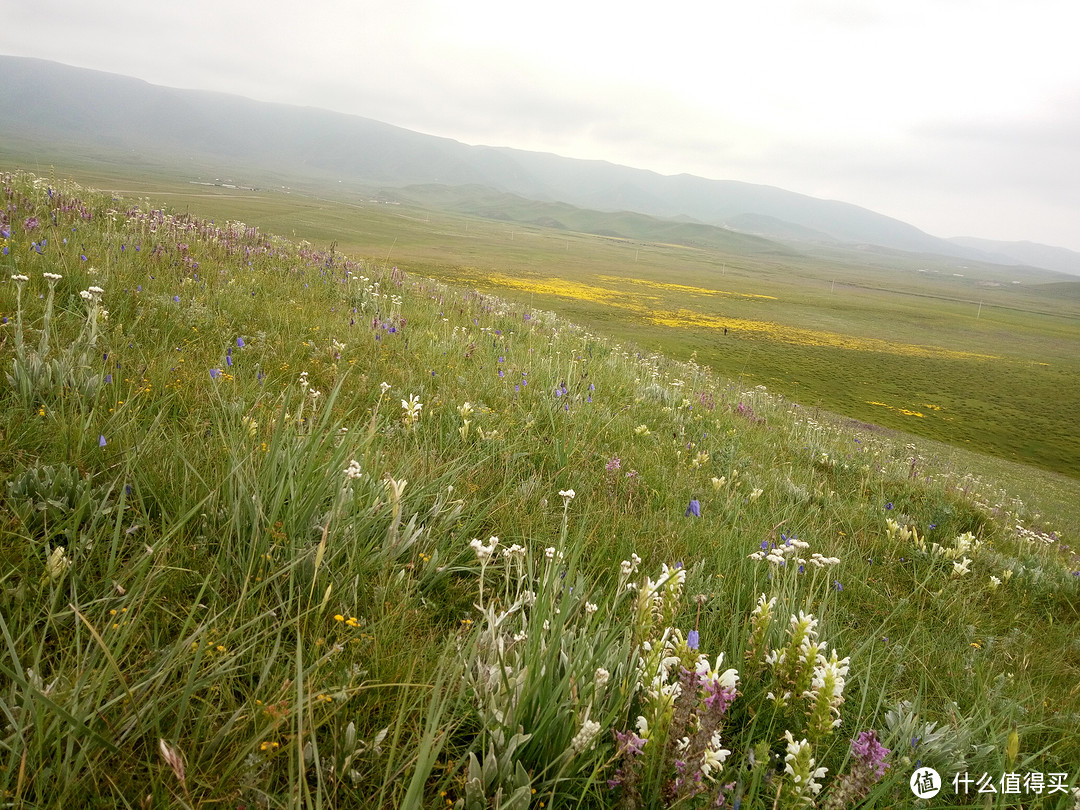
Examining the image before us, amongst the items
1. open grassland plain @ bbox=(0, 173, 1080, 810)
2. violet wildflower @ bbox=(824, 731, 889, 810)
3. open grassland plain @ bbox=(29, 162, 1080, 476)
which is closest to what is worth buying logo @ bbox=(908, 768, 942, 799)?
open grassland plain @ bbox=(0, 173, 1080, 810)

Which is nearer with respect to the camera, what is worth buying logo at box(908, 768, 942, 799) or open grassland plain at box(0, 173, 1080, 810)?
open grassland plain at box(0, 173, 1080, 810)

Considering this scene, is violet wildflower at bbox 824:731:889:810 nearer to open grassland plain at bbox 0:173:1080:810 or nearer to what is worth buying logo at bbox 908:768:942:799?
open grassland plain at bbox 0:173:1080:810

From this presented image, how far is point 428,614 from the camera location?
1888 mm

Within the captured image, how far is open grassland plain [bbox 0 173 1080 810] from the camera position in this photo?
49.7 inches

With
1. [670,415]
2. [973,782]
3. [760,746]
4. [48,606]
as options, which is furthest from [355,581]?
[670,415]

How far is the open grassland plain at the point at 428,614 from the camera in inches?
49.7

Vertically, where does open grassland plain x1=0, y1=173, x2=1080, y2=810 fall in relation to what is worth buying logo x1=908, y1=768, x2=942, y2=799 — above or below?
above

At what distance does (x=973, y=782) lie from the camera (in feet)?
5.48

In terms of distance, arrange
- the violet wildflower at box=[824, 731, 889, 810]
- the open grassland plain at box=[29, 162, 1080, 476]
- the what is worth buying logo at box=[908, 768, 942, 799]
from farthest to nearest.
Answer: the open grassland plain at box=[29, 162, 1080, 476] < the what is worth buying logo at box=[908, 768, 942, 799] < the violet wildflower at box=[824, 731, 889, 810]

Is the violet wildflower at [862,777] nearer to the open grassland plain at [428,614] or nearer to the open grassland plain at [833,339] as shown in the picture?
the open grassland plain at [428,614]

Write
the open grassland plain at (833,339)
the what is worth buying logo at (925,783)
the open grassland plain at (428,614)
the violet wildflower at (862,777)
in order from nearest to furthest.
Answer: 1. the open grassland plain at (428,614)
2. the violet wildflower at (862,777)
3. the what is worth buying logo at (925,783)
4. the open grassland plain at (833,339)

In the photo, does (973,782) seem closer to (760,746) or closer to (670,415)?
(760,746)

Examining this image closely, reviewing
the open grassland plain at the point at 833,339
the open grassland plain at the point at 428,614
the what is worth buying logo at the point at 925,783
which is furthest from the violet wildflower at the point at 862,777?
the open grassland plain at the point at 833,339

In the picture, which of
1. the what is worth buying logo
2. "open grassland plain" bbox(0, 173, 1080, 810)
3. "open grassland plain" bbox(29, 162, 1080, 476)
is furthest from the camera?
"open grassland plain" bbox(29, 162, 1080, 476)
